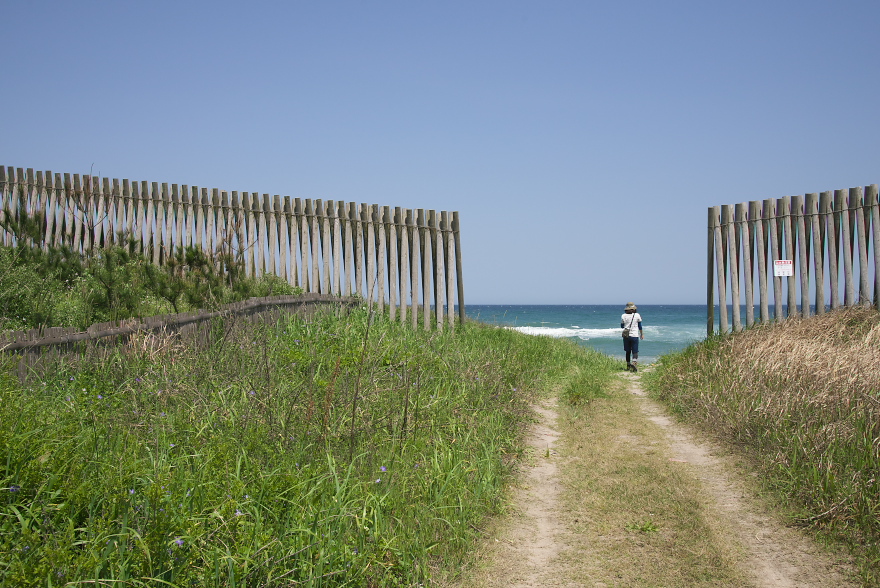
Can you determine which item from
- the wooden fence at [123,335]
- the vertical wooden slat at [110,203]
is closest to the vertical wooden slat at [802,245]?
the wooden fence at [123,335]

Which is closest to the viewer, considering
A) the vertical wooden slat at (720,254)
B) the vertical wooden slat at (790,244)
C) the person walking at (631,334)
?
the vertical wooden slat at (790,244)

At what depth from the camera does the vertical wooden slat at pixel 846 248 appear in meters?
9.70

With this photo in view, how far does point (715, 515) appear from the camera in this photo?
444 cm

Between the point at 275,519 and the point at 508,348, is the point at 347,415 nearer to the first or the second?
the point at 275,519

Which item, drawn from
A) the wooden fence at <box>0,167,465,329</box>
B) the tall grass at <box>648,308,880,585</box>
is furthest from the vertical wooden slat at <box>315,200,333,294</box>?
the tall grass at <box>648,308,880,585</box>

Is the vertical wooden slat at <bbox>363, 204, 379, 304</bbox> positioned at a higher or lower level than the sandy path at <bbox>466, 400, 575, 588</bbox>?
higher

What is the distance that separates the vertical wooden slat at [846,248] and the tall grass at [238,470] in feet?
20.7

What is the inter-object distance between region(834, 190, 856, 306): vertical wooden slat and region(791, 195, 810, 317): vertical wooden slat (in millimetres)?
488

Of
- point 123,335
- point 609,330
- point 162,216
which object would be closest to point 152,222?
point 162,216

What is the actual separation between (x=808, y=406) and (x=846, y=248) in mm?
5205

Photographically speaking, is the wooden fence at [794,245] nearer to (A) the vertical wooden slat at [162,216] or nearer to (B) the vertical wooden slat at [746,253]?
(B) the vertical wooden slat at [746,253]

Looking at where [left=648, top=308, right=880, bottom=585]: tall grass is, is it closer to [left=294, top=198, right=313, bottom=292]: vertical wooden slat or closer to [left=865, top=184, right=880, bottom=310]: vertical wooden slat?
[left=865, top=184, right=880, bottom=310]: vertical wooden slat

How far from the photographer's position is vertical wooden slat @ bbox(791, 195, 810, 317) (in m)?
10.1

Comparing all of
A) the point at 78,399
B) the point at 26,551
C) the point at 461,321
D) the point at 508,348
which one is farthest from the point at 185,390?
the point at 461,321
